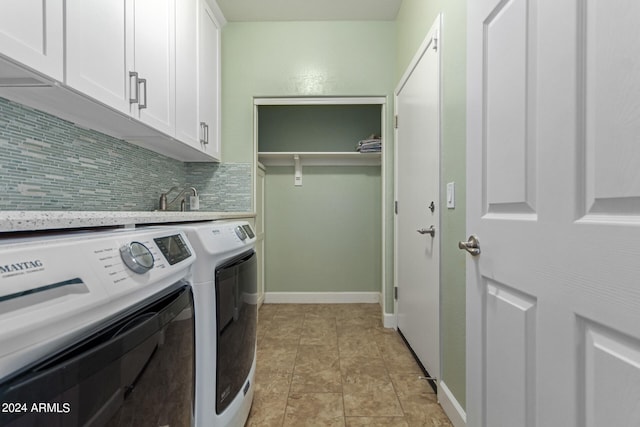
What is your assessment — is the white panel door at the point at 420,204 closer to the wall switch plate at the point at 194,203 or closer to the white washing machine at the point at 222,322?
the white washing machine at the point at 222,322

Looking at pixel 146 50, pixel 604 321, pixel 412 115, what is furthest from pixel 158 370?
pixel 412 115

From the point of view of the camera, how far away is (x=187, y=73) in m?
1.98

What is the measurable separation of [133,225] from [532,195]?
42.1 inches

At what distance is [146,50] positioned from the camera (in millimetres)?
1526

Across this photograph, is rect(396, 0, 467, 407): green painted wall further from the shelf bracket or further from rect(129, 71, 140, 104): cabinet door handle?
the shelf bracket

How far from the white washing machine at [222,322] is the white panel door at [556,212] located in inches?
32.9

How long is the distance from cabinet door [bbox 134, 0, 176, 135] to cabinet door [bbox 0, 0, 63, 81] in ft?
1.41

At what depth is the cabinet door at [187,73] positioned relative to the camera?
1.86 metres

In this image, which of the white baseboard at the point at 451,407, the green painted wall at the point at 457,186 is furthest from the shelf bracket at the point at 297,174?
the white baseboard at the point at 451,407

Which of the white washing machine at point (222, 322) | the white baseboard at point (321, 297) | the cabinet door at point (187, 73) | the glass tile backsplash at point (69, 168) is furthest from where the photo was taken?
the white baseboard at point (321, 297)

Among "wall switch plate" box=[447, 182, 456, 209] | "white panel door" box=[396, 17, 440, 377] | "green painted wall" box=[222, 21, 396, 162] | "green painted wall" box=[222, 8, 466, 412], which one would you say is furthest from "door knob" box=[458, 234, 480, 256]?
"green painted wall" box=[222, 21, 396, 162]

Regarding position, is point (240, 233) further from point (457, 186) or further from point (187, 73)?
point (187, 73)

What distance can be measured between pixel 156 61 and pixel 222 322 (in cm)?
141

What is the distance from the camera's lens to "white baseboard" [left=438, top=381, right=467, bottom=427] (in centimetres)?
132
